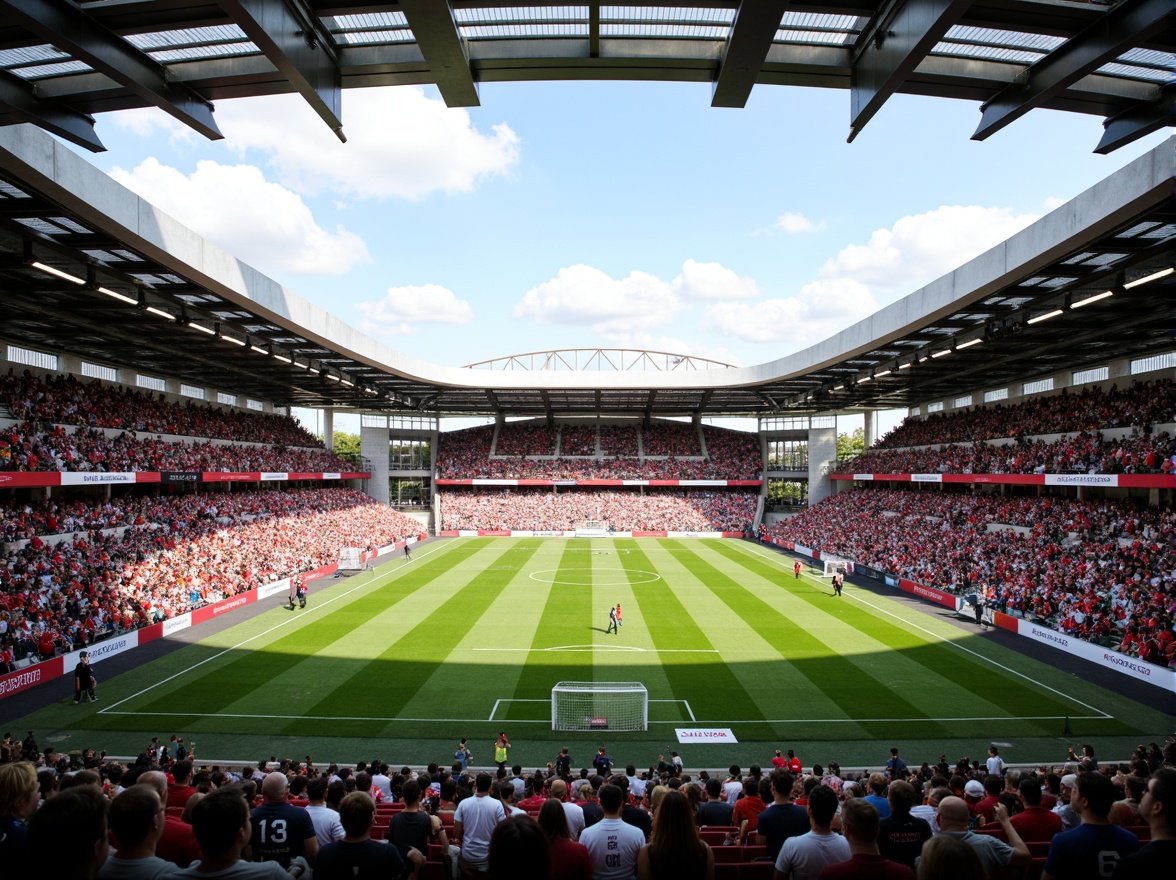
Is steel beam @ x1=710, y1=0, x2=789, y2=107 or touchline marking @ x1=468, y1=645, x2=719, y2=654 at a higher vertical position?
steel beam @ x1=710, y1=0, x2=789, y2=107

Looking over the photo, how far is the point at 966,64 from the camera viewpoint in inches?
219

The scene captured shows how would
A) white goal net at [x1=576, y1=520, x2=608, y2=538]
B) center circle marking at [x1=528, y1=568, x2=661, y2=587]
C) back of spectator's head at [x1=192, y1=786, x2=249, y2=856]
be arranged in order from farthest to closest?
white goal net at [x1=576, y1=520, x2=608, y2=538]
center circle marking at [x1=528, y1=568, x2=661, y2=587]
back of spectator's head at [x1=192, y1=786, x2=249, y2=856]

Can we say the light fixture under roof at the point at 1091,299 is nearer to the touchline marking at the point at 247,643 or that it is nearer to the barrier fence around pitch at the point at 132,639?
the touchline marking at the point at 247,643

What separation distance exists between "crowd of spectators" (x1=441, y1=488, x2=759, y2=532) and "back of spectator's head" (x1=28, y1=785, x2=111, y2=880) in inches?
2269

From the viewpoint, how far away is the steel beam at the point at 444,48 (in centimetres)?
473

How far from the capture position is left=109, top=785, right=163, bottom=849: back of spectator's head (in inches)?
126

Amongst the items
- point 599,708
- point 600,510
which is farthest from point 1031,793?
point 600,510

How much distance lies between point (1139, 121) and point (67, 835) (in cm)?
863

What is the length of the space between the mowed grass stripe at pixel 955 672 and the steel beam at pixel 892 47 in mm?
17194

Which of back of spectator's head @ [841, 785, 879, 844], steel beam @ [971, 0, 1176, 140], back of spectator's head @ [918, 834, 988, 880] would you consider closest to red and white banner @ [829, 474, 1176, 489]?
steel beam @ [971, 0, 1176, 140]

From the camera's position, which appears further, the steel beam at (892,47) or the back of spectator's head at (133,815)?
the steel beam at (892,47)

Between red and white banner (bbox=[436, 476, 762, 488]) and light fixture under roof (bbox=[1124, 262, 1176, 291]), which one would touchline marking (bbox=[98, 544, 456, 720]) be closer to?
light fixture under roof (bbox=[1124, 262, 1176, 291])

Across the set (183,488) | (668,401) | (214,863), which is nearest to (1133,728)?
(214,863)

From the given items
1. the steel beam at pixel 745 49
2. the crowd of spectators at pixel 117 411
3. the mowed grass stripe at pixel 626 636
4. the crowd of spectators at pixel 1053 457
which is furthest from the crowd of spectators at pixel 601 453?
the steel beam at pixel 745 49
